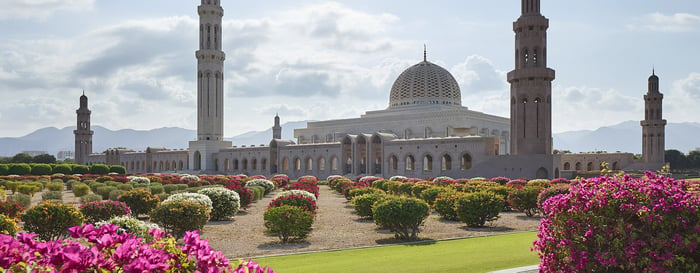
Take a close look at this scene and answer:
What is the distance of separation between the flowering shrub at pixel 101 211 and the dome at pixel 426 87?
50.5 metres

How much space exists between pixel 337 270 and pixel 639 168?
57019mm

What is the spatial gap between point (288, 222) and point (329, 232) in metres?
2.28

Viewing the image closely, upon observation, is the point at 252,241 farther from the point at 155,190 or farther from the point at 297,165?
the point at 297,165

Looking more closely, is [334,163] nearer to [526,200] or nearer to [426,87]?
[426,87]

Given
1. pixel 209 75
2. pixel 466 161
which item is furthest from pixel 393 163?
pixel 209 75

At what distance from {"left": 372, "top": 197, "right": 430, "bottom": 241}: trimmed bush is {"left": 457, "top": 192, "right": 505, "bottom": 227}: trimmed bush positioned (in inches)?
108

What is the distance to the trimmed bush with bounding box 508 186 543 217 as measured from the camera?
64.1 ft

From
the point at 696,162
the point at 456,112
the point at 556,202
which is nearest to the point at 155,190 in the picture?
the point at 556,202

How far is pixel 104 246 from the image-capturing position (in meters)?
3.69

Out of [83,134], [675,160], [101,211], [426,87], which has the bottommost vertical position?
[101,211]

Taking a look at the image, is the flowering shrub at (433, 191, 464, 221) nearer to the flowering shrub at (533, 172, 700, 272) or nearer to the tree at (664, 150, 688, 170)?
the flowering shrub at (533, 172, 700, 272)

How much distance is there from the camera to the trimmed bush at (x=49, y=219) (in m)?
12.7

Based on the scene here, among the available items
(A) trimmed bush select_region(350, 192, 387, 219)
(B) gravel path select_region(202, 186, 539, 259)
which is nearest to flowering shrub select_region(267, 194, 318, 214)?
(B) gravel path select_region(202, 186, 539, 259)

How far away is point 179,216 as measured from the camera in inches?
533
